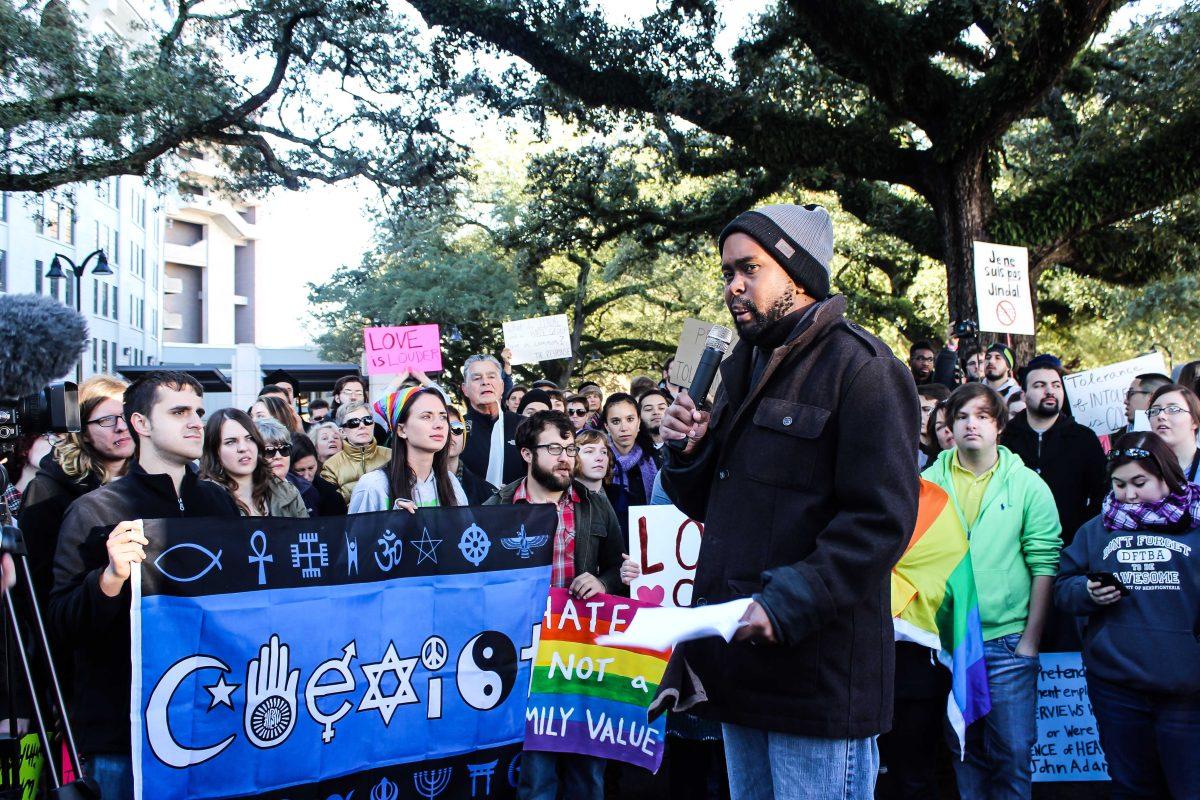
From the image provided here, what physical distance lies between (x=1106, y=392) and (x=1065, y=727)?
3.86 m

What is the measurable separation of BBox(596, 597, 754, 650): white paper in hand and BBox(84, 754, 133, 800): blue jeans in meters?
2.30

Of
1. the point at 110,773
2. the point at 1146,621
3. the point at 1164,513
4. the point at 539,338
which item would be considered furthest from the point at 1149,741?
the point at 539,338

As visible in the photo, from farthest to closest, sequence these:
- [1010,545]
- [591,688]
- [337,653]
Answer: [591,688]
[1010,545]
[337,653]

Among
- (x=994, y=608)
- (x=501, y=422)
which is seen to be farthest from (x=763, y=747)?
A: (x=501, y=422)

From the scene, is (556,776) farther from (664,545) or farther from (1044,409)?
(1044,409)

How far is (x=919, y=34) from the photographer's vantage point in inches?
559

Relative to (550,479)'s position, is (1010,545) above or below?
below

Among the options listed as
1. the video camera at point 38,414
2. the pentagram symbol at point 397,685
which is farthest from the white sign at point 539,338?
the video camera at point 38,414

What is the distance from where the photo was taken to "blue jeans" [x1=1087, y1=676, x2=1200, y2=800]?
4.33 meters

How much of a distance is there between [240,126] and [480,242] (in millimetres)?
18919

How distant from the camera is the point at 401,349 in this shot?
→ 1081 cm

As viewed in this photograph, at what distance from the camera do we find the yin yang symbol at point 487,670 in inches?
181

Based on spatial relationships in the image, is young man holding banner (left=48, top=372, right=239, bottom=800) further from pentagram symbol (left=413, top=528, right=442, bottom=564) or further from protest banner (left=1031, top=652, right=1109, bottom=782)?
protest banner (left=1031, top=652, right=1109, bottom=782)

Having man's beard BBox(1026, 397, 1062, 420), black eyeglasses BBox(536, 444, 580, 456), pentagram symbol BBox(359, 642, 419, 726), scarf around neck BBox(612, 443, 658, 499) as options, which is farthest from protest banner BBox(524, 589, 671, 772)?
man's beard BBox(1026, 397, 1062, 420)
